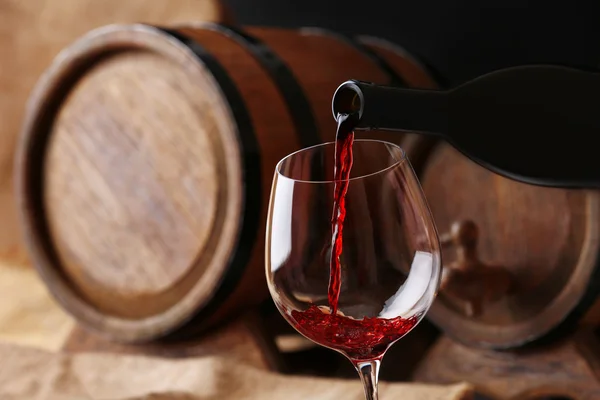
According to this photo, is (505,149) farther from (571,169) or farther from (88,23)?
(88,23)

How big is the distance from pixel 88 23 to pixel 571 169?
1.37m

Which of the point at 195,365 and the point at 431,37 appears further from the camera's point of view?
the point at 431,37

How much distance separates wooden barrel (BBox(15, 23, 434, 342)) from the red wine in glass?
489mm

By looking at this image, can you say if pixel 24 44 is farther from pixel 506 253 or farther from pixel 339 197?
pixel 339 197

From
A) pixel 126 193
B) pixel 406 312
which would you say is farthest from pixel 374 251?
pixel 126 193

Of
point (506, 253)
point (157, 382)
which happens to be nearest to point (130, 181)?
point (157, 382)

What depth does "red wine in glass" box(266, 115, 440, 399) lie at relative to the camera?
78 centimetres

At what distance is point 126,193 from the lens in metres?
1.45

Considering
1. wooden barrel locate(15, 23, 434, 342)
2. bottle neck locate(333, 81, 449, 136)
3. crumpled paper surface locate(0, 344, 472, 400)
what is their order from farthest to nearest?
wooden barrel locate(15, 23, 434, 342) < crumpled paper surface locate(0, 344, 472, 400) < bottle neck locate(333, 81, 449, 136)

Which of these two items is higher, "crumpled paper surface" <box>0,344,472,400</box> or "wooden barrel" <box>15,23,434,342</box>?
"wooden barrel" <box>15,23,434,342</box>

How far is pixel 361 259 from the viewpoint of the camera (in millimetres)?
783

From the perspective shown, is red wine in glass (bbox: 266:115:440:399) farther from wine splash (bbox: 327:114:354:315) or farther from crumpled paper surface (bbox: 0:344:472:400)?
crumpled paper surface (bbox: 0:344:472:400)

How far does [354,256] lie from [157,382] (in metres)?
0.58

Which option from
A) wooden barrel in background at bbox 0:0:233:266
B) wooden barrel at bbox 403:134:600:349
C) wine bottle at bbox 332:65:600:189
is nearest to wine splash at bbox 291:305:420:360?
wine bottle at bbox 332:65:600:189
